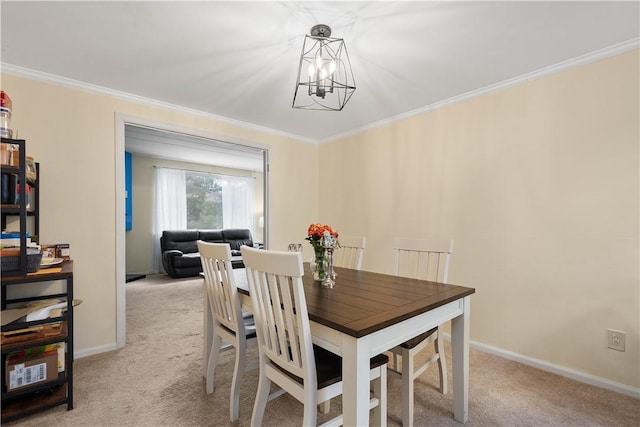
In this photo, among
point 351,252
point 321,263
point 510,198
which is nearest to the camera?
point 321,263

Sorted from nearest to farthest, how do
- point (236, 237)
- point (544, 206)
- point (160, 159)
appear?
point (544, 206), point (160, 159), point (236, 237)

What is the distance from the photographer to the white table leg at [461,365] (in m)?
1.64

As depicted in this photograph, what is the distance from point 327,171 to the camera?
4.16 meters

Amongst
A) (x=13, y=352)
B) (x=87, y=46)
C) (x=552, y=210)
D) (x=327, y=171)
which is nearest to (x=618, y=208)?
(x=552, y=210)

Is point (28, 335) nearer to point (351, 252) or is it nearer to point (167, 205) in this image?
point (351, 252)

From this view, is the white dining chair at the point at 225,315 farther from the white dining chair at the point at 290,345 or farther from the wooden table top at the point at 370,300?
the white dining chair at the point at 290,345

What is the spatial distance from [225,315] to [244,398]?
0.59m

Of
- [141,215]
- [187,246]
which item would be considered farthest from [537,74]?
[141,215]

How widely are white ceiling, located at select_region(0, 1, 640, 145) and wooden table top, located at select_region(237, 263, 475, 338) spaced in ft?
5.05

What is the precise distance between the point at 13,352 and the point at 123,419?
77 centimetres

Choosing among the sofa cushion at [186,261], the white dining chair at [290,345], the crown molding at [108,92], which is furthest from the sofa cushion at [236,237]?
the white dining chair at [290,345]

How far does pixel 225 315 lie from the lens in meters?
1.79

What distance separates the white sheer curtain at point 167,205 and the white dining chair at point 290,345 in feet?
18.6

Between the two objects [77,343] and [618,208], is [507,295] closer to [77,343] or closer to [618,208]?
[618,208]
